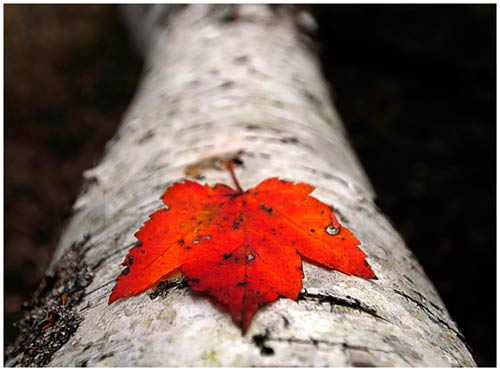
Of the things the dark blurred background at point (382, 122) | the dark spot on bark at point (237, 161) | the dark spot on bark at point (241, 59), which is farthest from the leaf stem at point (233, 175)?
the dark blurred background at point (382, 122)

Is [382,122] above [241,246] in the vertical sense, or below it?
below

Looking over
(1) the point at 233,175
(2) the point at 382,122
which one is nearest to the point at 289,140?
(1) the point at 233,175

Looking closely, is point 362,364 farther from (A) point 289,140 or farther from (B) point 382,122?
(B) point 382,122

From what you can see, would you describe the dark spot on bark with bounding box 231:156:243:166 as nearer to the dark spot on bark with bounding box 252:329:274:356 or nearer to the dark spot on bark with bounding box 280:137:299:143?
the dark spot on bark with bounding box 280:137:299:143

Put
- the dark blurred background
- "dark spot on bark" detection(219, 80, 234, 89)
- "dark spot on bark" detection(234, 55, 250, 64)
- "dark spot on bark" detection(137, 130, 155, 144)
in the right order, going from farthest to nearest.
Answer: the dark blurred background, "dark spot on bark" detection(234, 55, 250, 64), "dark spot on bark" detection(219, 80, 234, 89), "dark spot on bark" detection(137, 130, 155, 144)

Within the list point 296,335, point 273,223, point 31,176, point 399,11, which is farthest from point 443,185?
point 31,176

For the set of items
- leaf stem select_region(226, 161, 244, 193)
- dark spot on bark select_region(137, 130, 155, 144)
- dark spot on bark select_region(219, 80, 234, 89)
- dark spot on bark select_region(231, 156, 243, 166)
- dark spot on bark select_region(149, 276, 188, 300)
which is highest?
dark spot on bark select_region(149, 276, 188, 300)

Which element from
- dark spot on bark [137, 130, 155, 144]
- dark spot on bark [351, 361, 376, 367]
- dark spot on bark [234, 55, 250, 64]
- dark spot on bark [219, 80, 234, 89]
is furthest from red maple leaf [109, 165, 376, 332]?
dark spot on bark [234, 55, 250, 64]
